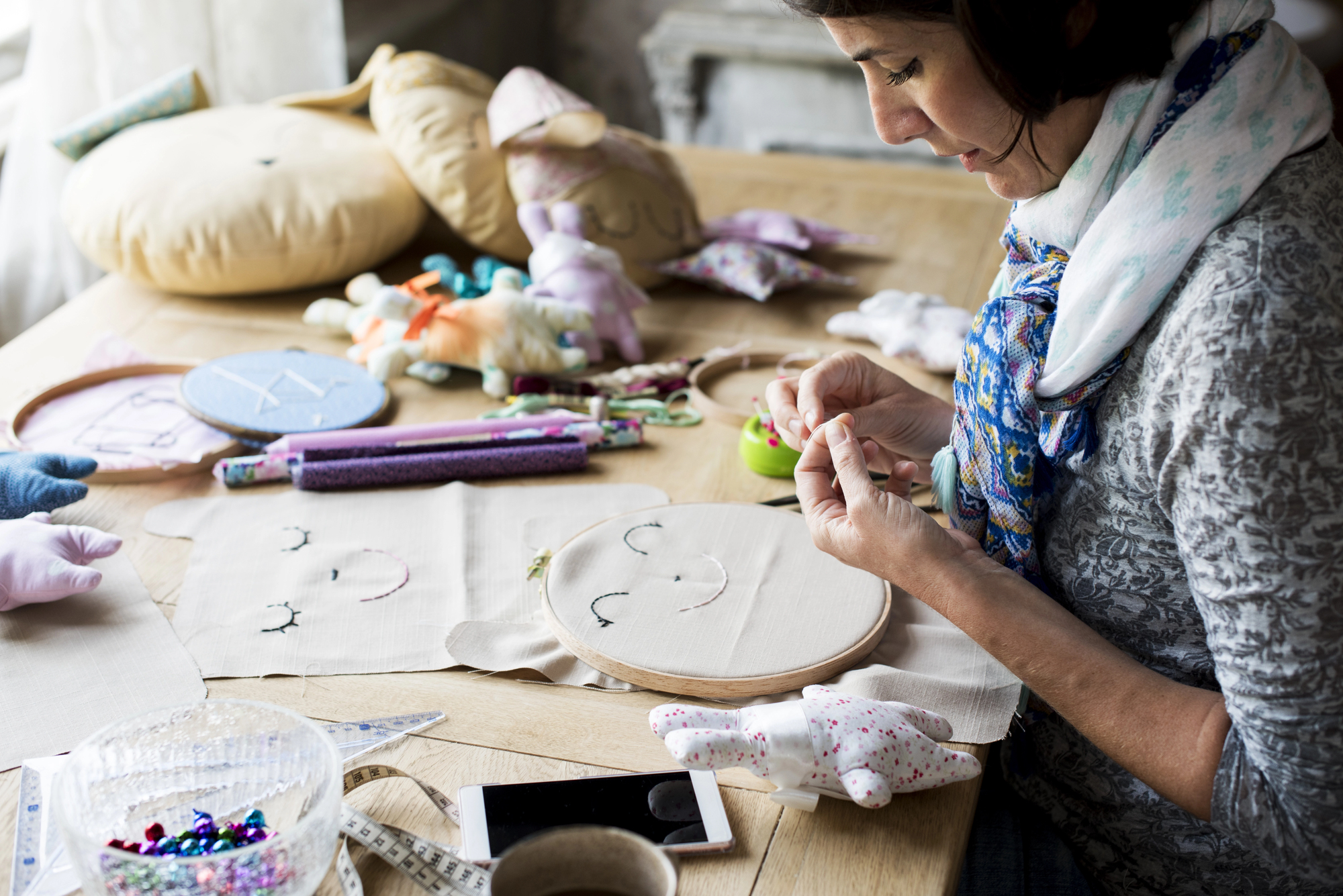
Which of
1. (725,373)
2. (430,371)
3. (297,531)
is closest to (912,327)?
(725,373)

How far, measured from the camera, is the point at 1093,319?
0.80 m

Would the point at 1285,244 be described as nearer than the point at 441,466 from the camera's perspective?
Yes

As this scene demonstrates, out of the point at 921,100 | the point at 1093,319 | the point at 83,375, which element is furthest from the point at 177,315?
the point at 1093,319

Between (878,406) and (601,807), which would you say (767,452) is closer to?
(878,406)

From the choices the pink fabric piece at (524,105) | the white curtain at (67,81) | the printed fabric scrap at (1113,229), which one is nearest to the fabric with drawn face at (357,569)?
the printed fabric scrap at (1113,229)

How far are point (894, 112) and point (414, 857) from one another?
0.64 m

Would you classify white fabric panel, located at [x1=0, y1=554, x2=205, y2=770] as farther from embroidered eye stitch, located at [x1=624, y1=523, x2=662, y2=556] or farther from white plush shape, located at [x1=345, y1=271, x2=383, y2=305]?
white plush shape, located at [x1=345, y1=271, x2=383, y2=305]

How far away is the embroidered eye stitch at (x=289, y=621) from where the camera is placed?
943mm

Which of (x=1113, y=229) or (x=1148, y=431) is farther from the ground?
(x=1113, y=229)

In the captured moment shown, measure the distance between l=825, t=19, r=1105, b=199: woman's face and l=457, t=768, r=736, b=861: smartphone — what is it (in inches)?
20.2

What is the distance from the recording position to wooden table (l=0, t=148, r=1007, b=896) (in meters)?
0.75

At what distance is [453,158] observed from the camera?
5.40 feet

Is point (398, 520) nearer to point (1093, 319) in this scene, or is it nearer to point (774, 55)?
point (1093, 319)

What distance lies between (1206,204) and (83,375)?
3.84 ft
